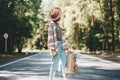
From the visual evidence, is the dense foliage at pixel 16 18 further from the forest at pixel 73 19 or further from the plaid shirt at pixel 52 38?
the plaid shirt at pixel 52 38

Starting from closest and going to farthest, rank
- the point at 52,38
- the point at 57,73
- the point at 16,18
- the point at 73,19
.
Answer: the point at 52,38
the point at 57,73
the point at 16,18
the point at 73,19

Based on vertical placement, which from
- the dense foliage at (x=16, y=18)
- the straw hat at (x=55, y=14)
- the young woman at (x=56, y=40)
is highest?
the dense foliage at (x=16, y=18)

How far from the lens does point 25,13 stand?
6131cm

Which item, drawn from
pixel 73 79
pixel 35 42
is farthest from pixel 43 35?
pixel 73 79

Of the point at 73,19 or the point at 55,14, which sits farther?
the point at 73,19

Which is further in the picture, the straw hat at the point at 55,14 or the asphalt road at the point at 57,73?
the asphalt road at the point at 57,73

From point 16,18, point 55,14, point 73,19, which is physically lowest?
point 55,14

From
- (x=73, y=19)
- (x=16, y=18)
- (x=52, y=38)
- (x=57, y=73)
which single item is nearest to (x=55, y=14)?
(x=52, y=38)

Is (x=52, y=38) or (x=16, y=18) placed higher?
(x=16, y=18)

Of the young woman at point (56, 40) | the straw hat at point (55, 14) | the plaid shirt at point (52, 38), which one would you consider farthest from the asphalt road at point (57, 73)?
the straw hat at point (55, 14)

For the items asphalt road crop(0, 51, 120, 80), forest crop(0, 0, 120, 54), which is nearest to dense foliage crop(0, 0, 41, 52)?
forest crop(0, 0, 120, 54)

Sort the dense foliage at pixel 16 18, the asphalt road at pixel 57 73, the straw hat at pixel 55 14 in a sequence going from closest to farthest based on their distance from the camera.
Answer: the straw hat at pixel 55 14 < the asphalt road at pixel 57 73 < the dense foliage at pixel 16 18

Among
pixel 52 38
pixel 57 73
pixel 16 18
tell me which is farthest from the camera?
pixel 16 18

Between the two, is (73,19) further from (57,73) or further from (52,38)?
(52,38)
